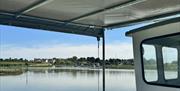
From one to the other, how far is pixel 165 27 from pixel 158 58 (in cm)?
41

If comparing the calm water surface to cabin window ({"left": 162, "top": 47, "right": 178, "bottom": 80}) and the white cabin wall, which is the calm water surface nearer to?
the white cabin wall

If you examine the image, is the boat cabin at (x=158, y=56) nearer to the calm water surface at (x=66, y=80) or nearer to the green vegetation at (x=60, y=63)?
the green vegetation at (x=60, y=63)

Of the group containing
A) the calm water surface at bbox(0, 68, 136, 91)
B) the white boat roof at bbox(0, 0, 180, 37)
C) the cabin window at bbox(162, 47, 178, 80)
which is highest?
the white boat roof at bbox(0, 0, 180, 37)

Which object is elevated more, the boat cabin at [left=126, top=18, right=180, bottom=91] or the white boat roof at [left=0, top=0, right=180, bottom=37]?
the white boat roof at [left=0, top=0, right=180, bottom=37]

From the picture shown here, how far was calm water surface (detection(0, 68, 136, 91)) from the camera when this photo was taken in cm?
828

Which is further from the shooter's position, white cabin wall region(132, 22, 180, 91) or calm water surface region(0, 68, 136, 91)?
calm water surface region(0, 68, 136, 91)

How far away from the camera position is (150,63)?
4898 mm

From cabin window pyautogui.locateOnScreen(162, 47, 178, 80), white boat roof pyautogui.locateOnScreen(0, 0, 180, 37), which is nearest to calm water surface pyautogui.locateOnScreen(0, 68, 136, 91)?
white boat roof pyautogui.locateOnScreen(0, 0, 180, 37)

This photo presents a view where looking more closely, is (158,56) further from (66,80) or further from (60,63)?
(66,80)

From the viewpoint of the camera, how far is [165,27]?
466cm

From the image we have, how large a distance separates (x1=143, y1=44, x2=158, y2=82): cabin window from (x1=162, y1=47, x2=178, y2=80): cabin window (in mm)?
172

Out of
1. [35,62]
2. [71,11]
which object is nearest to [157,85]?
[71,11]

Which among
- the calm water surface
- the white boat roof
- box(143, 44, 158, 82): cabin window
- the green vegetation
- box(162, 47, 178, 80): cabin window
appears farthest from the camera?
the calm water surface

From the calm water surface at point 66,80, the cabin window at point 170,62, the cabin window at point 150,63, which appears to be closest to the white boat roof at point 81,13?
the cabin window at point 150,63
